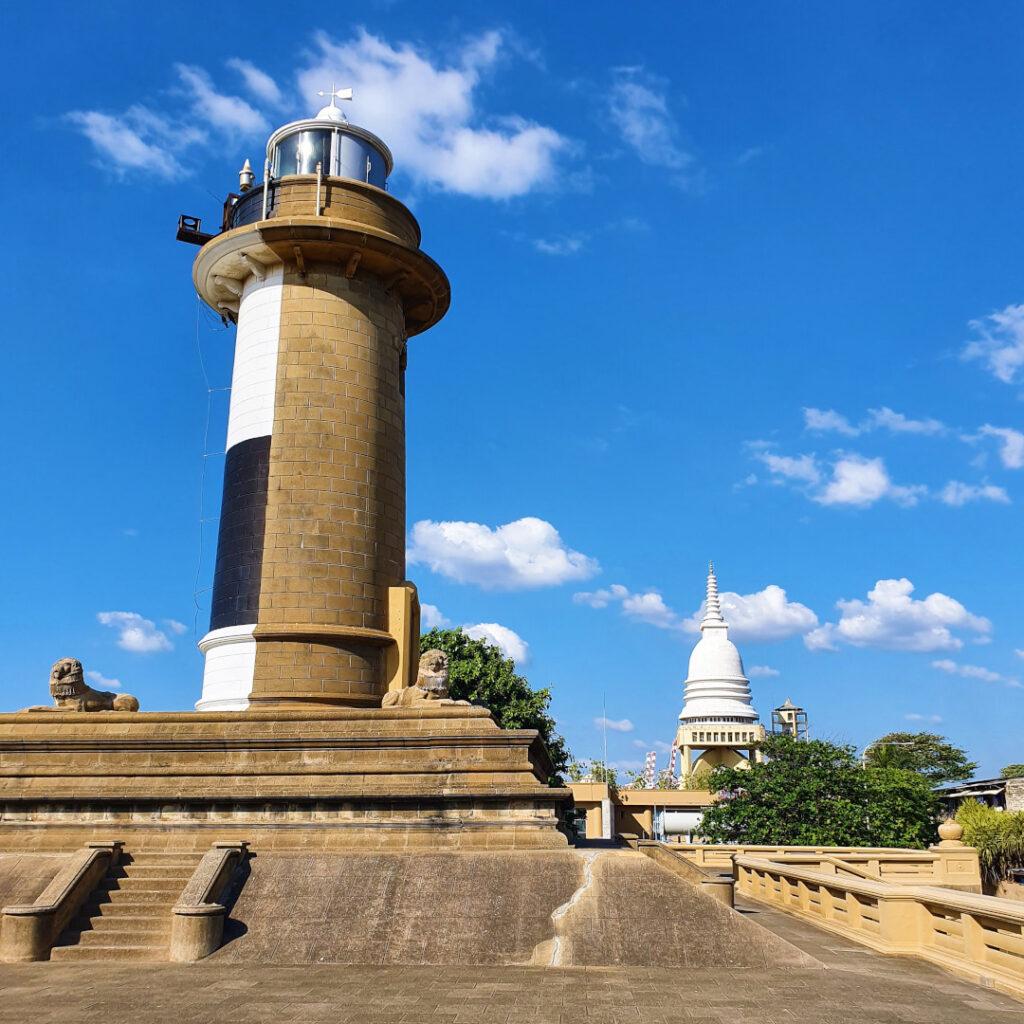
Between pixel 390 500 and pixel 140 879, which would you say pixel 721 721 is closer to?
pixel 390 500

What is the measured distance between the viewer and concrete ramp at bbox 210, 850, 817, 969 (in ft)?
37.4

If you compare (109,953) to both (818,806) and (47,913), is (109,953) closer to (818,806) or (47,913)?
(47,913)

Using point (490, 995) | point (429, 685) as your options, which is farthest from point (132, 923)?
point (429, 685)

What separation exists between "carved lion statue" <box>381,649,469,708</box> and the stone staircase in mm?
4042

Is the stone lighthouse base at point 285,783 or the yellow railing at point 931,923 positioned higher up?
the stone lighthouse base at point 285,783

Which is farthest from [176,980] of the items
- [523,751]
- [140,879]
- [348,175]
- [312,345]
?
[348,175]

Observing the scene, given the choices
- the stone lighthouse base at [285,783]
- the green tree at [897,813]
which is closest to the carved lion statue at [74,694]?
the stone lighthouse base at [285,783]

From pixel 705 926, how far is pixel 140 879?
304 inches

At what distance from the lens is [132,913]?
12648mm

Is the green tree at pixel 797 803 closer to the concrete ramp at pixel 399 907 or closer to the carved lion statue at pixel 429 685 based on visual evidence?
the carved lion statue at pixel 429 685

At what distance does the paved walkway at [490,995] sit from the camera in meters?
8.80

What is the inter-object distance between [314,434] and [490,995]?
11.9m

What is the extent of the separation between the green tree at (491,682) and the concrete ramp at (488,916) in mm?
25475

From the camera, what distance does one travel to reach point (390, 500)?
1962cm
